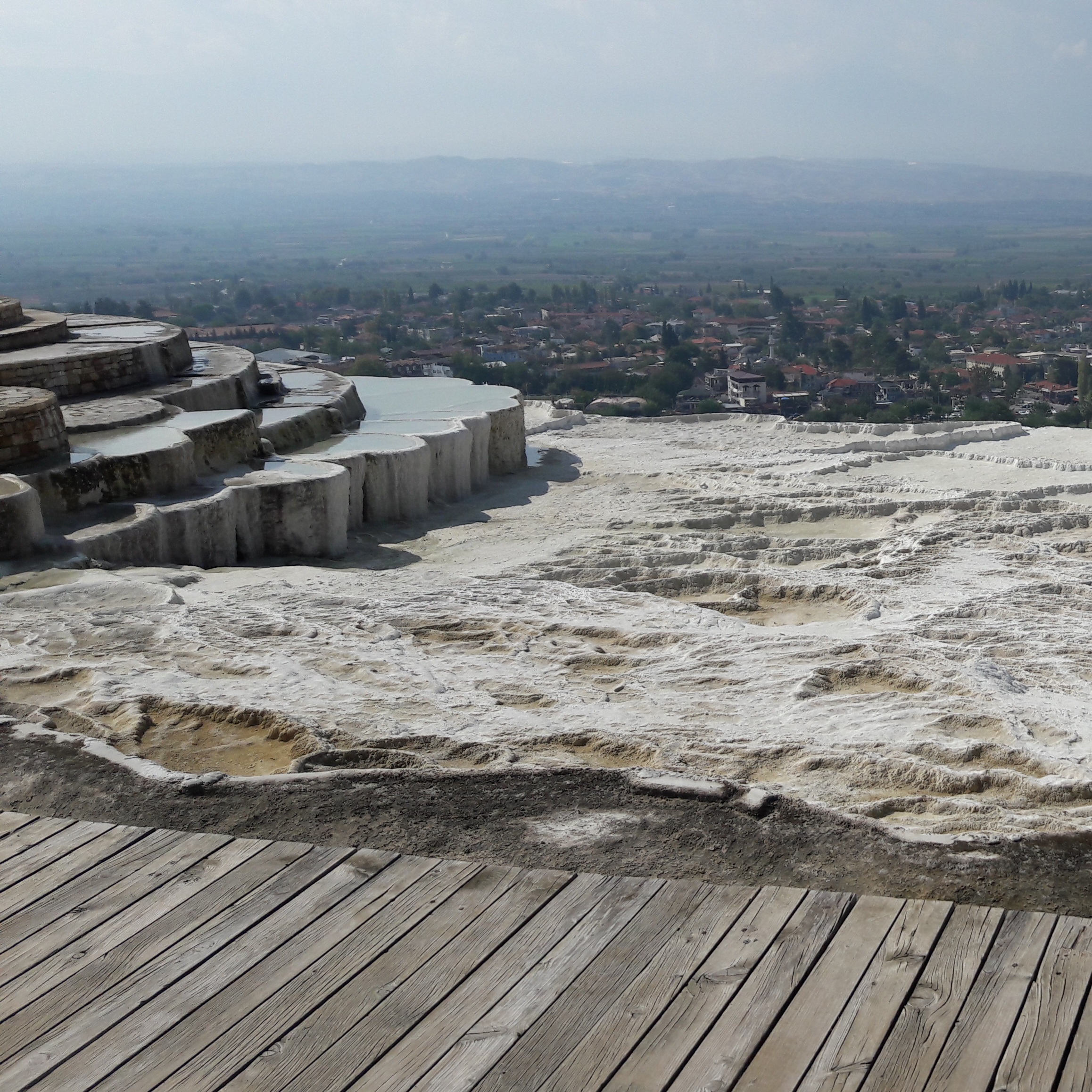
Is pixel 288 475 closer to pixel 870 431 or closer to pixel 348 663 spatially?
pixel 348 663

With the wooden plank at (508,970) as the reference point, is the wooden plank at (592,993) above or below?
above

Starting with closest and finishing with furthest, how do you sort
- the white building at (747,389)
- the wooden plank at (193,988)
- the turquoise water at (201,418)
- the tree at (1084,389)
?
1. the wooden plank at (193,988)
2. the turquoise water at (201,418)
3. the tree at (1084,389)
4. the white building at (747,389)

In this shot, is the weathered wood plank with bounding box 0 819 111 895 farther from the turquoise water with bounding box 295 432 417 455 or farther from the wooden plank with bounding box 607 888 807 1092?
the turquoise water with bounding box 295 432 417 455

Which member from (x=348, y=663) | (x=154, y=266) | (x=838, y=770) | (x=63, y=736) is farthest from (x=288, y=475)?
(x=154, y=266)

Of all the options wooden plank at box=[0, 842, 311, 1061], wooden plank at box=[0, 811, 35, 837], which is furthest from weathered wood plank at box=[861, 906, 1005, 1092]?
wooden plank at box=[0, 811, 35, 837]

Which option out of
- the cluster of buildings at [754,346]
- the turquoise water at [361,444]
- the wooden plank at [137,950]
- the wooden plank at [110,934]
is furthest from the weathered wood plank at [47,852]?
the cluster of buildings at [754,346]

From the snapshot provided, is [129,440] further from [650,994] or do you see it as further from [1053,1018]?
[1053,1018]

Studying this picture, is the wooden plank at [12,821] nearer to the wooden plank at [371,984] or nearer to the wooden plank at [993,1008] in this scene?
the wooden plank at [371,984]
